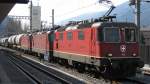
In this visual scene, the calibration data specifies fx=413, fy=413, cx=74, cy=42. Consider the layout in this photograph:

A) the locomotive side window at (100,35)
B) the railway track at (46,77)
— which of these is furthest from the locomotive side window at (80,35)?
the locomotive side window at (100,35)

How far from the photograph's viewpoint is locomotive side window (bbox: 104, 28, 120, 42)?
65.3 ft

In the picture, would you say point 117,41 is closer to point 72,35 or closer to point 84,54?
point 84,54

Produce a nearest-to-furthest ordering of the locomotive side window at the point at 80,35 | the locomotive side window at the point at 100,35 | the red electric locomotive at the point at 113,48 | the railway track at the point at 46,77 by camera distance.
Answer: the red electric locomotive at the point at 113,48 < the locomotive side window at the point at 100,35 < the railway track at the point at 46,77 < the locomotive side window at the point at 80,35

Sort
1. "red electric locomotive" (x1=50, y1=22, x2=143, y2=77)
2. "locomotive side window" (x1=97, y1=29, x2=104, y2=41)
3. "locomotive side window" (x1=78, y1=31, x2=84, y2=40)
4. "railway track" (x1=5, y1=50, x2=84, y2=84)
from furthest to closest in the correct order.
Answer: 1. "locomotive side window" (x1=78, y1=31, x2=84, y2=40)
2. "railway track" (x1=5, y1=50, x2=84, y2=84)
3. "locomotive side window" (x1=97, y1=29, x2=104, y2=41)
4. "red electric locomotive" (x1=50, y1=22, x2=143, y2=77)

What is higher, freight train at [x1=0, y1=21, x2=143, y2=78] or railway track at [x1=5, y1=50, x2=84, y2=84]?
freight train at [x1=0, y1=21, x2=143, y2=78]

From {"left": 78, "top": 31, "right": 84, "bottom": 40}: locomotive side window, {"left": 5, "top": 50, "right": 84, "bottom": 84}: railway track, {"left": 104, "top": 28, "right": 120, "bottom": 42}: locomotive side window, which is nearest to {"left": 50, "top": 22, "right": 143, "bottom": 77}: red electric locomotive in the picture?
{"left": 104, "top": 28, "right": 120, "bottom": 42}: locomotive side window

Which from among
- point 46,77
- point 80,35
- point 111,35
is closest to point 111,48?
point 111,35

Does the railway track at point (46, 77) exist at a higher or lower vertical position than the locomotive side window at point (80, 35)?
lower

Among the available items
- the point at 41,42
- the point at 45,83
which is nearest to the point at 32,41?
the point at 41,42

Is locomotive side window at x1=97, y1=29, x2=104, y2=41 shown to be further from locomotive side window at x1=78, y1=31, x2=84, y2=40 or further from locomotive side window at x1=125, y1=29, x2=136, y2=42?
locomotive side window at x1=78, y1=31, x2=84, y2=40

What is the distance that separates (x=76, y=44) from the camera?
78.8ft

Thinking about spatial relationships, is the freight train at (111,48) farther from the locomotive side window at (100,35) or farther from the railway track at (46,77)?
the railway track at (46,77)

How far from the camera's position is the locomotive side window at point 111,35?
783 inches

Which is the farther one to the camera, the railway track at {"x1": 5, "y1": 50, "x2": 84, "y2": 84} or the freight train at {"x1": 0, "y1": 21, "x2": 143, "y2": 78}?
the railway track at {"x1": 5, "y1": 50, "x2": 84, "y2": 84}
